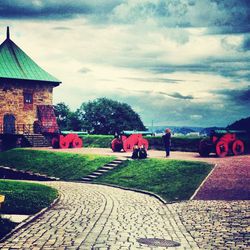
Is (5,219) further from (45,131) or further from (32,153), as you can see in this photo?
(45,131)

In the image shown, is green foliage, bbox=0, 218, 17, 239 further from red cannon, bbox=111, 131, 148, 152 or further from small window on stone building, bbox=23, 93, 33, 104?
small window on stone building, bbox=23, 93, 33, 104

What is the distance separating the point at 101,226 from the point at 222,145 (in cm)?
1655

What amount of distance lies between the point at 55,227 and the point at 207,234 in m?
3.73

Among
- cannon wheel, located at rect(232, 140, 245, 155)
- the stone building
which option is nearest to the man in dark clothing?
cannon wheel, located at rect(232, 140, 245, 155)

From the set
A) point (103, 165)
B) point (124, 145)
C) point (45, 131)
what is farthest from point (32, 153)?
point (45, 131)

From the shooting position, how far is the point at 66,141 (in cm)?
3659

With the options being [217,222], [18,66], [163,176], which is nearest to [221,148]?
[163,176]

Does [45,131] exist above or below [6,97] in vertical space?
below

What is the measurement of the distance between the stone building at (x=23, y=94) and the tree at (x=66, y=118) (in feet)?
79.2

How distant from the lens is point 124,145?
30484 millimetres

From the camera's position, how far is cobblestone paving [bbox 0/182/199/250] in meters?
8.62

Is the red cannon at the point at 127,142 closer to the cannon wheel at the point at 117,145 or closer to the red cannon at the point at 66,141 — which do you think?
the cannon wheel at the point at 117,145

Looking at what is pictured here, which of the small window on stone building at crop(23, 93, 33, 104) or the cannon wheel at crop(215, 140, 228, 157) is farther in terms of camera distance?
the small window on stone building at crop(23, 93, 33, 104)

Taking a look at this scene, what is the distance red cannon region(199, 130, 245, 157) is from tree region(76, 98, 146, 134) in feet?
151
